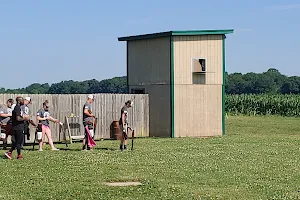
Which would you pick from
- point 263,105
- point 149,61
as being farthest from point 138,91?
point 263,105

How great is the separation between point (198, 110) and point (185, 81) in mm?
1467

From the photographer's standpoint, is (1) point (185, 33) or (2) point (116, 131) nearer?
(2) point (116, 131)

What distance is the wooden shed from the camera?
28.6 metres

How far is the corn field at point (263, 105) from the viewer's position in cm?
5331

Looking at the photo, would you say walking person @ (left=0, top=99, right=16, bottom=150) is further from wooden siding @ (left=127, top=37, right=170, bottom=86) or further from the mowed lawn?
wooden siding @ (left=127, top=37, right=170, bottom=86)

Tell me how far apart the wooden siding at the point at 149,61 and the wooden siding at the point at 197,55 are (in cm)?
45

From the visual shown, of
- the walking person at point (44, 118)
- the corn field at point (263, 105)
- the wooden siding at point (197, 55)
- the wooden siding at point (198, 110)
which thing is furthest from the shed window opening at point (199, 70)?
the corn field at point (263, 105)

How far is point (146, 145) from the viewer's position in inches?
915

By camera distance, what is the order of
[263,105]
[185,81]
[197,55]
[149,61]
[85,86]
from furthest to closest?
[85,86]
[263,105]
[149,61]
[197,55]
[185,81]

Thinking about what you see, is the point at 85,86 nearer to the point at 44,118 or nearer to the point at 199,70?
the point at 199,70

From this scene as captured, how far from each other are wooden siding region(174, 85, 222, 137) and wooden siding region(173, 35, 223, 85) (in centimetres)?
41

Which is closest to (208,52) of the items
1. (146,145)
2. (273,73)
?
(146,145)

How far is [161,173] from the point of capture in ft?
48.8

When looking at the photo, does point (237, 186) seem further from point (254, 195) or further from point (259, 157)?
point (259, 157)
